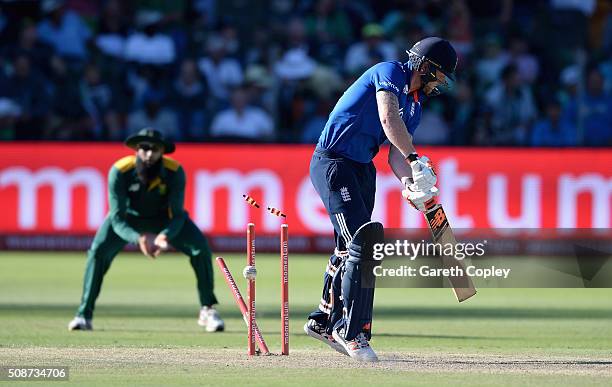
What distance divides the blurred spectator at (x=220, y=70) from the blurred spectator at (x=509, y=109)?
3.96 metres

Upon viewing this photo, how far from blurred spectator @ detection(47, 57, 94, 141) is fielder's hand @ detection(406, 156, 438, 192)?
11.4m

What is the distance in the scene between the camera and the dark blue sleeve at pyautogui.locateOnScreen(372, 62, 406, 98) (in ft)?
30.0

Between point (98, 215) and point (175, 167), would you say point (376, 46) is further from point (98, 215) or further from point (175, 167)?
point (175, 167)

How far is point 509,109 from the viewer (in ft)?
67.2

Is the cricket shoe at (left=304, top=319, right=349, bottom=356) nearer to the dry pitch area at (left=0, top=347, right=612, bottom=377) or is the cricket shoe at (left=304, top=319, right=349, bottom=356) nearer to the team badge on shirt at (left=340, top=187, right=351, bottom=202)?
the dry pitch area at (left=0, top=347, right=612, bottom=377)

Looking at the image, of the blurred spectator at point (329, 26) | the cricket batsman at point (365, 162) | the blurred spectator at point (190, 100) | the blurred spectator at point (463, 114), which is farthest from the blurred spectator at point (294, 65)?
the cricket batsman at point (365, 162)

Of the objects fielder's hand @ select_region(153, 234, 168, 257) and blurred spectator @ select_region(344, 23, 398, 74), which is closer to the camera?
fielder's hand @ select_region(153, 234, 168, 257)

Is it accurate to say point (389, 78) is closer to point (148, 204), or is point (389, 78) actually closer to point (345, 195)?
point (345, 195)

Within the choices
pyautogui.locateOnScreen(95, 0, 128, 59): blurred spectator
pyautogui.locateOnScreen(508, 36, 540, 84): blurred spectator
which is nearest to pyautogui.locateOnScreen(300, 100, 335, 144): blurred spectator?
pyautogui.locateOnScreen(508, 36, 540, 84): blurred spectator

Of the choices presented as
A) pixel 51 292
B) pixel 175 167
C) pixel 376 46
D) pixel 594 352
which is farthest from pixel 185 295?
pixel 376 46

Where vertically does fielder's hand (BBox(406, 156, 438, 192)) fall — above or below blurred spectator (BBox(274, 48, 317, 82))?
below

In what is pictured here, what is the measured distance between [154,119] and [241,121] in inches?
53.1

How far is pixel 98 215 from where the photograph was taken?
18.9 m

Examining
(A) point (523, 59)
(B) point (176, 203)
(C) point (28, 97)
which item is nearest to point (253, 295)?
(B) point (176, 203)
